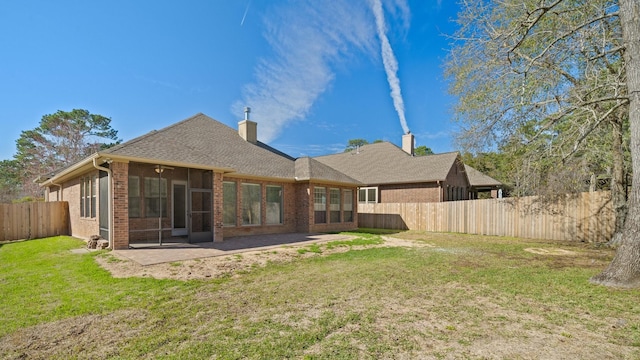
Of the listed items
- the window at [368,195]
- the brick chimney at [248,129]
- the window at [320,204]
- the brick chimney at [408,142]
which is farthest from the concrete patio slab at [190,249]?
the brick chimney at [408,142]

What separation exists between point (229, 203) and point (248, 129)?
547 cm

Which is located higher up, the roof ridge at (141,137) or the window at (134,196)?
the roof ridge at (141,137)

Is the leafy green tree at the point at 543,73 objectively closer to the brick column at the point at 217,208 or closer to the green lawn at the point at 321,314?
the green lawn at the point at 321,314

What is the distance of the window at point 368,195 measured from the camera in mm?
21987

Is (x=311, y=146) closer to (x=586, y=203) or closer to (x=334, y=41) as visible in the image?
(x=334, y=41)

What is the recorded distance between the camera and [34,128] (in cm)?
2842

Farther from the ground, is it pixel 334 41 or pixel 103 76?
pixel 334 41

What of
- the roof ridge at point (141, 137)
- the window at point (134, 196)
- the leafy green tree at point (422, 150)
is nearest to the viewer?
the roof ridge at point (141, 137)

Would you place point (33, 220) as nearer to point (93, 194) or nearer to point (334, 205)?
point (93, 194)

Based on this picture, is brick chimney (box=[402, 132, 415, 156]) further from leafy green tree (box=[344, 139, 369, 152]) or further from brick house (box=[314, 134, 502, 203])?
leafy green tree (box=[344, 139, 369, 152])

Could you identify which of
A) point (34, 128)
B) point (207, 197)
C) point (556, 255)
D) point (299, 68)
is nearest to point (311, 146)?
point (299, 68)

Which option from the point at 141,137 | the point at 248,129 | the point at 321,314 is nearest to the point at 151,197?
the point at 141,137

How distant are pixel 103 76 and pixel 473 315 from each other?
18106 millimetres

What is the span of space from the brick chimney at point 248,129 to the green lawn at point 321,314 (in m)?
10.3
